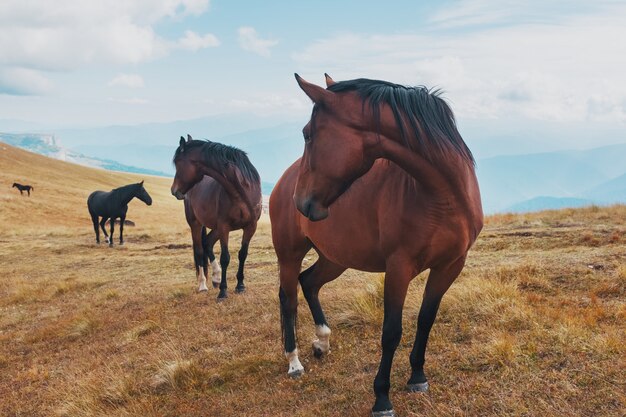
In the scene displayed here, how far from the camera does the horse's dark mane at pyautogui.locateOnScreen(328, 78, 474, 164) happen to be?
3418mm

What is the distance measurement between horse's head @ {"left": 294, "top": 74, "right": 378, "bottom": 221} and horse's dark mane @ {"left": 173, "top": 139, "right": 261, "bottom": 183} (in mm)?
6553

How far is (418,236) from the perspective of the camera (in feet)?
11.7

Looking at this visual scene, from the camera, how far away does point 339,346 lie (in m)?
5.76

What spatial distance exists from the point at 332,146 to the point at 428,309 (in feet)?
6.06

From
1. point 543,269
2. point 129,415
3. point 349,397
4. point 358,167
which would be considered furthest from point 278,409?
point 543,269

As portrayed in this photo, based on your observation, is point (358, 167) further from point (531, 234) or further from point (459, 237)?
point (531, 234)

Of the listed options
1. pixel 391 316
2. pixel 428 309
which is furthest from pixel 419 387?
pixel 391 316

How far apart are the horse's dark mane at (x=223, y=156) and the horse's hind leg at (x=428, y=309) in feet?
20.9

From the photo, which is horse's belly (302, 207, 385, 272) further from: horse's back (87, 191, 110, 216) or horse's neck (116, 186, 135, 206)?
horse's back (87, 191, 110, 216)

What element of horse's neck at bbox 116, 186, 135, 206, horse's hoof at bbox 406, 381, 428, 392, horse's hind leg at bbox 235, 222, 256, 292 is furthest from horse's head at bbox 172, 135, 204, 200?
horse's neck at bbox 116, 186, 135, 206

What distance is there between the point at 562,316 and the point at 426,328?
6.85ft

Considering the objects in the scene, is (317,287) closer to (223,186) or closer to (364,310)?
(364,310)

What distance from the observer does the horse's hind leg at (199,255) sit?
1090 cm

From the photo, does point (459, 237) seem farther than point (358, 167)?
Yes
